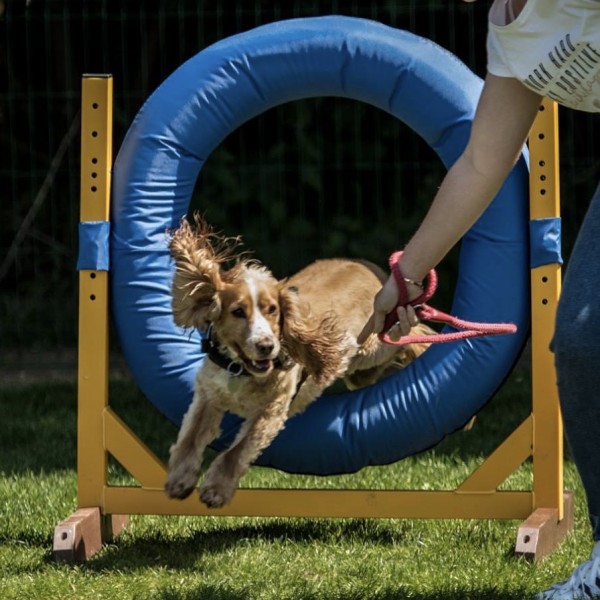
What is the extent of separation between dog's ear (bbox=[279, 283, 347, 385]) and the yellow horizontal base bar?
1.16 feet

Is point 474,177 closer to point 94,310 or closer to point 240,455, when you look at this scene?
point 240,455

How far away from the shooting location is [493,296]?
379cm

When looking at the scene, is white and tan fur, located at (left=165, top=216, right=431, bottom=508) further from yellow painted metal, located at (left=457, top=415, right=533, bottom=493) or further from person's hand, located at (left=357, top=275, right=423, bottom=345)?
person's hand, located at (left=357, top=275, right=423, bottom=345)

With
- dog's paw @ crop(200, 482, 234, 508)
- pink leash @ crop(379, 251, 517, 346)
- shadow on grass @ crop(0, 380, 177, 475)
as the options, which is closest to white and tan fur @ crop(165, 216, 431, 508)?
dog's paw @ crop(200, 482, 234, 508)

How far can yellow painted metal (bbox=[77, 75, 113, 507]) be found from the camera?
12.8 feet

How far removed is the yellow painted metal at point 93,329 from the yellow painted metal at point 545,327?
124 centimetres

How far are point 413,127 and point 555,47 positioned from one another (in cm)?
138

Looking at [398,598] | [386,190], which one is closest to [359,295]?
[398,598]

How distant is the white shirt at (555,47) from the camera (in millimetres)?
2490

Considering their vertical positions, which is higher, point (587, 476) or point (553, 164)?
point (553, 164)

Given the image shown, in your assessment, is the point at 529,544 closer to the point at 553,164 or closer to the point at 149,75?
the point at 553,164

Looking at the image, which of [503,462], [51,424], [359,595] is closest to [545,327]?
[503,462]

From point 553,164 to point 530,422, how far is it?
732mm

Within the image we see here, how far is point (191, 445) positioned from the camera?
3668mm
